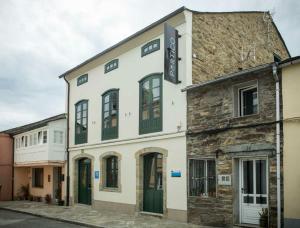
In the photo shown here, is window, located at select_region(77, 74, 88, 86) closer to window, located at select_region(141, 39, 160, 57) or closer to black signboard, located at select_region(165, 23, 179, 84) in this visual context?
window, located at select_region(141, 39, 160, 57)

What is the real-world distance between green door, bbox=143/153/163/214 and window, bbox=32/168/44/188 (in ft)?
37.9

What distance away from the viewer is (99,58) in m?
19.7

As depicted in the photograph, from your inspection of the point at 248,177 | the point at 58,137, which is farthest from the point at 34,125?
the point at 248,177

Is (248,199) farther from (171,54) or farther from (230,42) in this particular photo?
(230,42)

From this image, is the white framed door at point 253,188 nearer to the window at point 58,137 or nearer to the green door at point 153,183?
the green door at point 153,183

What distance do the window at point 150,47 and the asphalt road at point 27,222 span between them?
7.53m

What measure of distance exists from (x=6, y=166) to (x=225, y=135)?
60.2ft

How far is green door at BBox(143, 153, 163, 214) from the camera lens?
616 inches

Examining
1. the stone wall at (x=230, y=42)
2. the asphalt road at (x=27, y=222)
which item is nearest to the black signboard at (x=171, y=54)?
the stone wall at (x=230, y=42)

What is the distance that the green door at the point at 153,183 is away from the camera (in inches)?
616

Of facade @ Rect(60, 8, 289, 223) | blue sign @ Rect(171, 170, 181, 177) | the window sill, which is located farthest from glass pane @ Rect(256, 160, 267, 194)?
the window sill

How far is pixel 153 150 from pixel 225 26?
20.3ft

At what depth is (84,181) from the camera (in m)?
21.0

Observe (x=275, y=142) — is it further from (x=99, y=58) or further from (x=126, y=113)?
(x=99, y=58)
